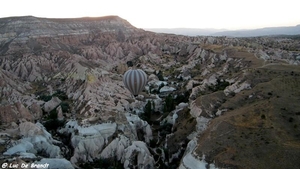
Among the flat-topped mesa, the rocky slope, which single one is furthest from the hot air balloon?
the flat-topped mesa

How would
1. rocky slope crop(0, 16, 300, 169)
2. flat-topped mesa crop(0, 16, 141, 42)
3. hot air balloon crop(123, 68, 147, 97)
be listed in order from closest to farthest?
rocky slope crop(0, 16, 300, 169), hot air balloon crop(123, 68, 147, 97), flat-topped mesa crop(0, 16, 141, 42)

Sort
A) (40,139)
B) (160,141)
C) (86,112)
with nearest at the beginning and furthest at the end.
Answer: (40,139)
(160,141)
(86,112)

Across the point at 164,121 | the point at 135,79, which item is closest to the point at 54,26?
the point at 135,79

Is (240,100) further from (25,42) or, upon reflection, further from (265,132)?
(25,42)

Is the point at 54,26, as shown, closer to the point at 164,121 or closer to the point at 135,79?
the point at 135,79

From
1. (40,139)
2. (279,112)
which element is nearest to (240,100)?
(279,112)

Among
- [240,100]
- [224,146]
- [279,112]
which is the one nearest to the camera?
[224,146]

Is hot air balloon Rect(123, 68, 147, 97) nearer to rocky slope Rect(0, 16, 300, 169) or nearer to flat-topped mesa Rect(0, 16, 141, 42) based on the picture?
rocky slope Rect(0, 16, 300, 169)

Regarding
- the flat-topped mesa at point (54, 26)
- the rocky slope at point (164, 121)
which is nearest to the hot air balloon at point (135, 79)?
the rocky slope at point (164, 121)
